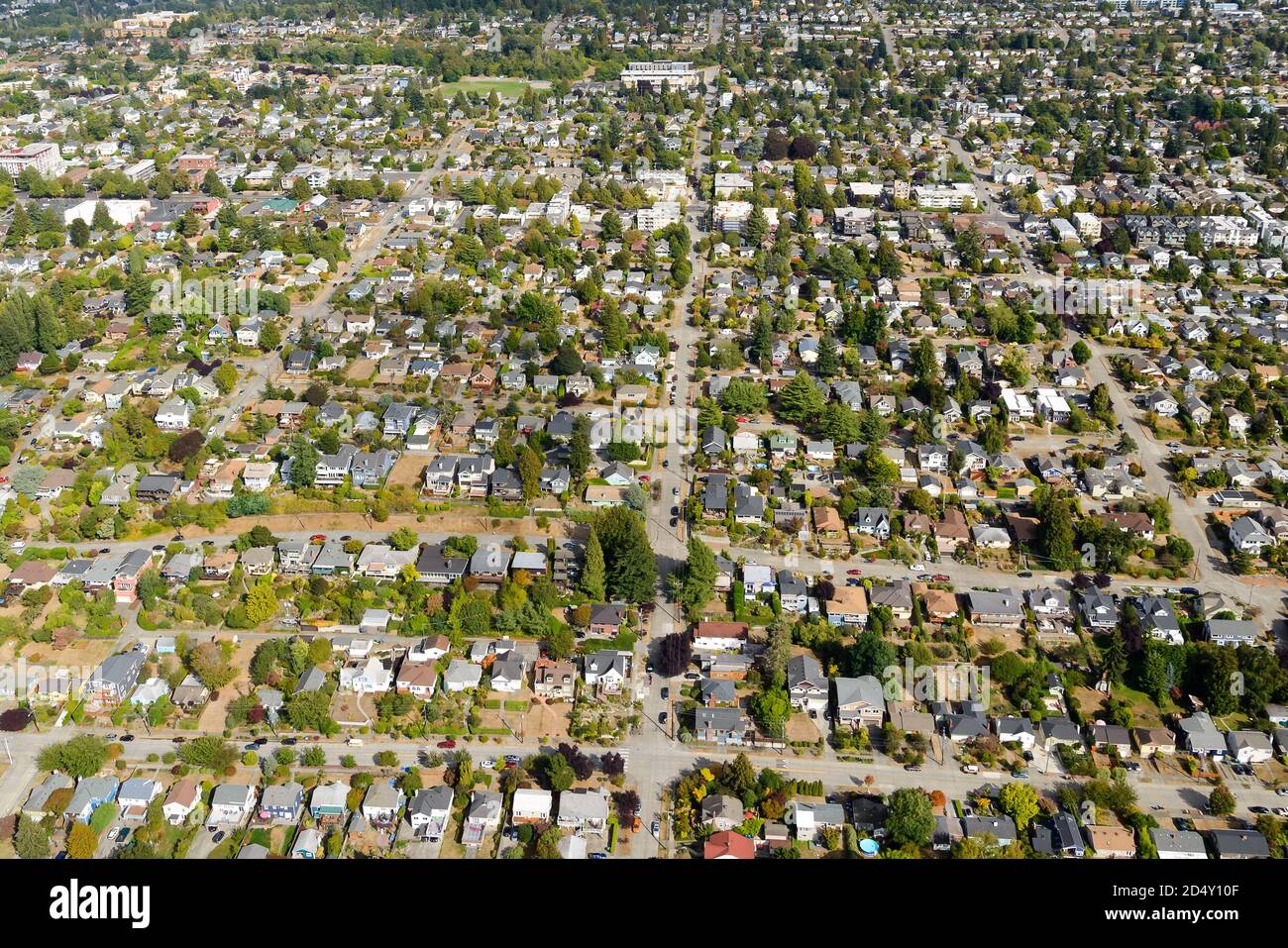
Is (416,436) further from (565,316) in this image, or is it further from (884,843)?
(884,843)

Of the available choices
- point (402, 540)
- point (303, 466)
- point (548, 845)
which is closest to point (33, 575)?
point (303, 466)

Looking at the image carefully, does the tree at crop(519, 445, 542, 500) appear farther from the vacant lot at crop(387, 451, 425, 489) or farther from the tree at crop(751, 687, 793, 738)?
the tree at crop(751, 687, 793, 738)

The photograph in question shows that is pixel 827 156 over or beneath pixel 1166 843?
over

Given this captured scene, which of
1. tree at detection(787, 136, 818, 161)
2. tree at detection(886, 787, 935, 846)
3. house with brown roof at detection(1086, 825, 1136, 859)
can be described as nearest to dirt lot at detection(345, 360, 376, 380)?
tree at detection(886, 787, 935, 846)

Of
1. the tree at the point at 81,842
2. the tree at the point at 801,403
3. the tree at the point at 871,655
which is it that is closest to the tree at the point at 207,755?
the tree at the point at 81,842

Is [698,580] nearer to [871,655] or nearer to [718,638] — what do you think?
[718,638]

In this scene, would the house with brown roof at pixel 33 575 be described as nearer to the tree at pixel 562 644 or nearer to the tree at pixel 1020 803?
the tree at pixel 562 644

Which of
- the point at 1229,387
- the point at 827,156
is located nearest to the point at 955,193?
the point at 827,156
